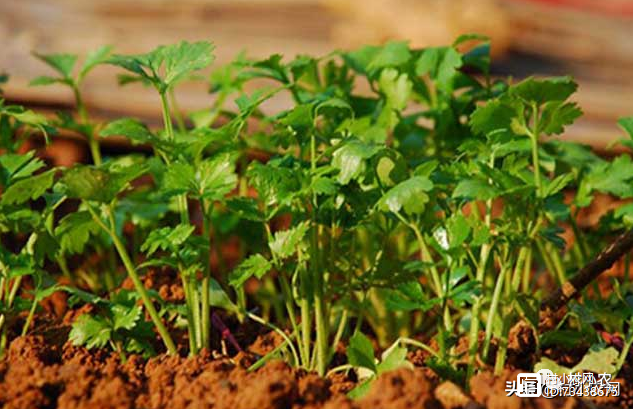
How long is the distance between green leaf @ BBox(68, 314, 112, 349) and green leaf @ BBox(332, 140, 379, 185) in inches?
14.6

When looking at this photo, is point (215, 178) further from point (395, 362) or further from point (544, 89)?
point (544, 89)

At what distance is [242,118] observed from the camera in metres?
1.42

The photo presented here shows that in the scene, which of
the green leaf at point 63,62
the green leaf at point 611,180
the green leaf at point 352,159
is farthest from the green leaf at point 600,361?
the green leaf at point 63,62

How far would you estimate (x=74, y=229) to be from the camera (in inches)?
58.9

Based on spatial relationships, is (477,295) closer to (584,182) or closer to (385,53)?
(584,182)

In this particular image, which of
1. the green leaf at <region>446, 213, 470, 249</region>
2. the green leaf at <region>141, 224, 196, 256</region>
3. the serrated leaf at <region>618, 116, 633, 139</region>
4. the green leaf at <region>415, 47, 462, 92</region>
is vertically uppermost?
the green leaf at <region>415, 47, 462, 92</region>

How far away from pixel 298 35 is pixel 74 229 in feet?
5.59

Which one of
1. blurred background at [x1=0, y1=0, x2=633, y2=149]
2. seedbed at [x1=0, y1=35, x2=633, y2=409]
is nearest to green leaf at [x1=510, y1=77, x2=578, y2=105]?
seedbed at [x1=0, y1=35, x2=633, y2=409]

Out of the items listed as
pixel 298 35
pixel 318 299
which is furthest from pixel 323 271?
pixel 298 35

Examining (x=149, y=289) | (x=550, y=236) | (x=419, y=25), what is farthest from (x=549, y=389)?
(x=419, y=25)

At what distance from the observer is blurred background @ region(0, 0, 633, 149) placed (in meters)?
2.91

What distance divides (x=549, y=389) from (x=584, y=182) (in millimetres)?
472

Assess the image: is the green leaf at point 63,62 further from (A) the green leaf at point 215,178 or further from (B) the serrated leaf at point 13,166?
(A) the green leaf at point 215,178

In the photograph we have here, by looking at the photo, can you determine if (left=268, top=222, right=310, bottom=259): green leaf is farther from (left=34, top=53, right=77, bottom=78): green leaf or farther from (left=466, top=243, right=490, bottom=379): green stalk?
(left=34, top=53, right=77, bottom=78): green leaf
